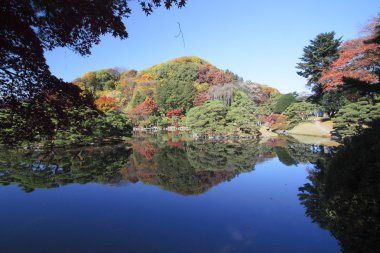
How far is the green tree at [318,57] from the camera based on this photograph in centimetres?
2452

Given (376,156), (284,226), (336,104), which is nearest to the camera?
(376,156)

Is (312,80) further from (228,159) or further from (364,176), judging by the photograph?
(364,176)

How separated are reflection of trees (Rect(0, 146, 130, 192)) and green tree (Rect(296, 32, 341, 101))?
2202cm

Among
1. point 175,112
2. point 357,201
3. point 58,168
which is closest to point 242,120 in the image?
point 58,168

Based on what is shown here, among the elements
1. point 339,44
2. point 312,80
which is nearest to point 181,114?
point 312,80

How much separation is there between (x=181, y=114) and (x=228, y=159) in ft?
95.7

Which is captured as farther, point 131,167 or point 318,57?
point 318,57

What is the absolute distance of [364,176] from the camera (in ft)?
13.3

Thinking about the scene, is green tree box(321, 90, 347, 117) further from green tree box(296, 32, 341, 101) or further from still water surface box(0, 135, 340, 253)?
still water surface box(0, 135, 340, 253)

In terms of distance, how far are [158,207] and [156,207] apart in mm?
55

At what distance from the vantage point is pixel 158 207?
643cm

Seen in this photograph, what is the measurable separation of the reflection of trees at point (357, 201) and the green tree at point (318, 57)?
22.5 metres

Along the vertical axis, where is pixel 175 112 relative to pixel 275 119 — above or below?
above

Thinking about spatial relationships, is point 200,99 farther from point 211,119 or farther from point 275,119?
point 211,119
